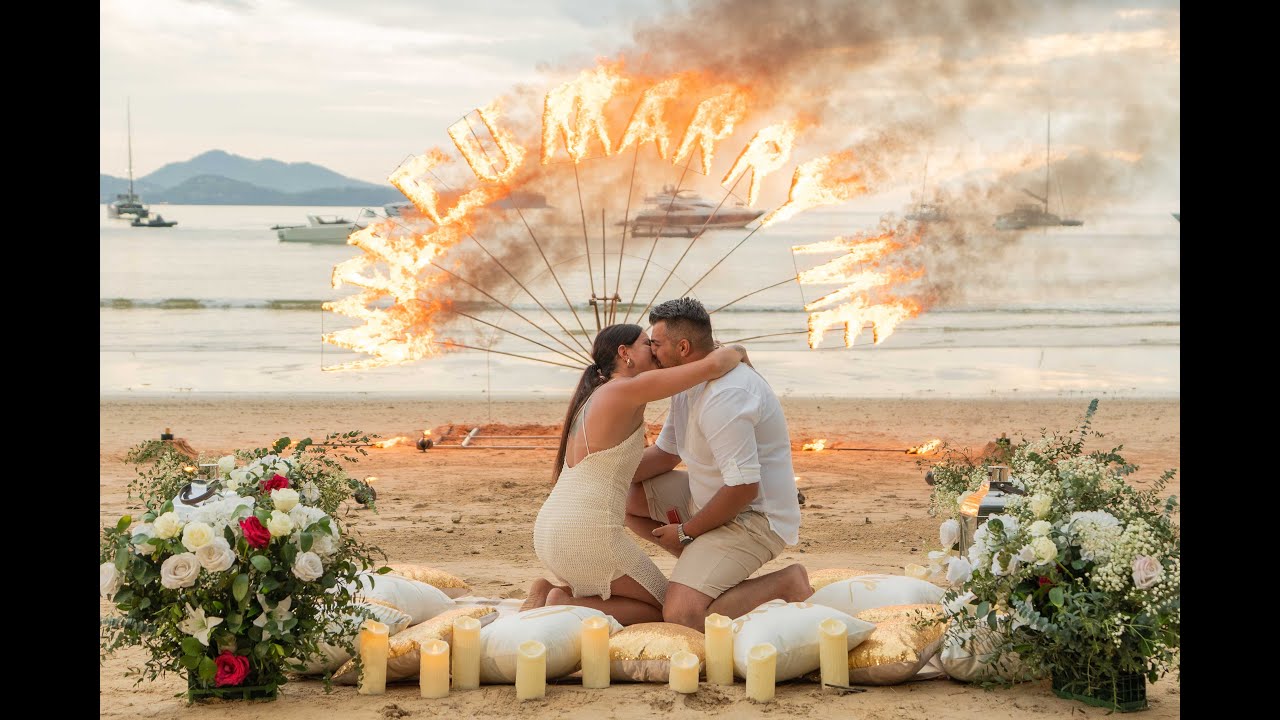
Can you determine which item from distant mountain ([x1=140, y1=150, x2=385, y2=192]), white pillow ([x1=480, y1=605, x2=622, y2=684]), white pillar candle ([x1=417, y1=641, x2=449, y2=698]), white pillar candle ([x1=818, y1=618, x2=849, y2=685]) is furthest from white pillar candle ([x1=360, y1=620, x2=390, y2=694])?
distant mountain ([x1=140, y1=150, x2=385, y2=192])

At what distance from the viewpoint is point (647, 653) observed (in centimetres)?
493

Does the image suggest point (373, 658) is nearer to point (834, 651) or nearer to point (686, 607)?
point (686, 607)

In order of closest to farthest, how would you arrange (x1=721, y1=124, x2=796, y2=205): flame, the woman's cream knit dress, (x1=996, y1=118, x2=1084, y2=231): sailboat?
the woman's cream knit dress, (x1=721, y1=124, x2=796, y2=205): flame, (x1=996, y1=118, x2=1084, y2=231): sailboat

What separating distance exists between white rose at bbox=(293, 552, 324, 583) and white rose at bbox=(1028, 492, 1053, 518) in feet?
9.27

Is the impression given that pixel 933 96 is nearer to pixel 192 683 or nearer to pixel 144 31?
pixel 192 683

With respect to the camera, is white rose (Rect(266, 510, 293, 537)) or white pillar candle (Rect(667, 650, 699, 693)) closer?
white rose (Rect(266, 510, 293, 537))

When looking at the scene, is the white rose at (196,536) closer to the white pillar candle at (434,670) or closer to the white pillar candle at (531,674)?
the white pillar candle at (434,670)

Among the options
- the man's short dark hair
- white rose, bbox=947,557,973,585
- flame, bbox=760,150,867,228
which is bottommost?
white rose, bbox=947,557,973,585

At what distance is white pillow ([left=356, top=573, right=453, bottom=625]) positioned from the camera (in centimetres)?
552

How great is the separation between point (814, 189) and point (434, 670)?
6.01 m

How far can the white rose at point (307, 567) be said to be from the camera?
14.8 ft

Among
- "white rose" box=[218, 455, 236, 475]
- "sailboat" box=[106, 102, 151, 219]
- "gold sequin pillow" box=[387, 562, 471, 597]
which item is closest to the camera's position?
"white rose" box=[218, 455, 236, 475]

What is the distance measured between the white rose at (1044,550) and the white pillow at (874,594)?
1.06 metres

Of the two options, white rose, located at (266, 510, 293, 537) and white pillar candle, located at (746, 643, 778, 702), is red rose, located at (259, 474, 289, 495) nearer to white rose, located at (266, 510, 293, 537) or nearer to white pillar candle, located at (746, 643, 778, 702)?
white rose, located at (266, 510, 293, 537)
